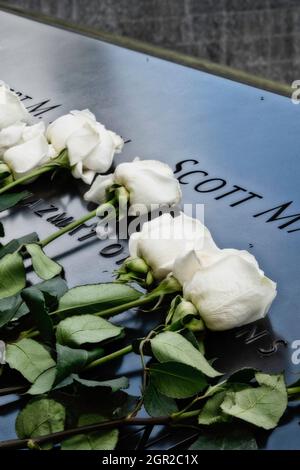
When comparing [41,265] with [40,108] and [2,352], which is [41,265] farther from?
[40,108]

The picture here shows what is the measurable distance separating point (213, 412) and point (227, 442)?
25 mm

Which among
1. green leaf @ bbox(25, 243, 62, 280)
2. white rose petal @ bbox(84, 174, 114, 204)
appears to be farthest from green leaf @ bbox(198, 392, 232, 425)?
white rose petal @ bbox(84, 174, 114, 204)

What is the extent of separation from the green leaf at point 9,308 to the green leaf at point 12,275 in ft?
0.08

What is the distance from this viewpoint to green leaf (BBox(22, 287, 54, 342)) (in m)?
0.72

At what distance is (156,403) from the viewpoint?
65 cm

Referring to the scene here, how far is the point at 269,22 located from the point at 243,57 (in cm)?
20

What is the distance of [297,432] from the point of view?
2.16 feet

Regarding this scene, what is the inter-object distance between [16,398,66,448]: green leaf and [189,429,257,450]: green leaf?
0.10 meters

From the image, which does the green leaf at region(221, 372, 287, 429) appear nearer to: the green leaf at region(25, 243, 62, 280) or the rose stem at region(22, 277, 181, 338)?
the rose stem at region(22, 277, 181, 338)

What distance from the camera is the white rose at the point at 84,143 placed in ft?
3.31

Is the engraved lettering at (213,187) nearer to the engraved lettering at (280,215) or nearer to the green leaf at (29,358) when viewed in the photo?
the engraved lettering at (280,215)

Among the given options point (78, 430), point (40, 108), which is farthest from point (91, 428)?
point (40, 108)

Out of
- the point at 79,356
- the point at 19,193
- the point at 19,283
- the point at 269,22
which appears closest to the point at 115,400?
the point at 79,356
